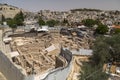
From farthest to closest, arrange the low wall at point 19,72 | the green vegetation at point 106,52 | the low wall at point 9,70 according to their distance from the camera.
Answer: the green vegetation at point 106,52 → the low wall at point 9,70 → the low wall at point 19,72

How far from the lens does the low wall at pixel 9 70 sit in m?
14.8

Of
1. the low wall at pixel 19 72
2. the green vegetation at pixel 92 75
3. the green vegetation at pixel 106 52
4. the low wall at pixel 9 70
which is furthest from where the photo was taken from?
the green vegetation at pixel 106 52

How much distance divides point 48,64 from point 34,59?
6.97 feet

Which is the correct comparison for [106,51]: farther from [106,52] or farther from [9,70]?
[9,70]

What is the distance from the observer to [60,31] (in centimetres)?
4372

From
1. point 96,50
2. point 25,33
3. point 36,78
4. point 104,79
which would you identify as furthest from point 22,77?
point 25,33

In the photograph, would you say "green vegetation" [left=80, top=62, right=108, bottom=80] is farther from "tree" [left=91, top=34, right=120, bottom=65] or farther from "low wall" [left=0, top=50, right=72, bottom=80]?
"tree" [left=91, top=34, right=120, bottom=65]

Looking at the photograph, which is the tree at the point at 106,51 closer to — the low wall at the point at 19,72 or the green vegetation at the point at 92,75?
the low wall at the point at 19,72

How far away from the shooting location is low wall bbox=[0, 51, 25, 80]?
48.5ft

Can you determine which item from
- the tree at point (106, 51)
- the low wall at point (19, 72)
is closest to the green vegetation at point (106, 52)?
the tree at point (106, 51)

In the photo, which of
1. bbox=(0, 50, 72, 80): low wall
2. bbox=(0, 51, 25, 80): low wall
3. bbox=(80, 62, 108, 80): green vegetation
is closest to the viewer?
bbox=(80, 62, 108, 80): green vegetation

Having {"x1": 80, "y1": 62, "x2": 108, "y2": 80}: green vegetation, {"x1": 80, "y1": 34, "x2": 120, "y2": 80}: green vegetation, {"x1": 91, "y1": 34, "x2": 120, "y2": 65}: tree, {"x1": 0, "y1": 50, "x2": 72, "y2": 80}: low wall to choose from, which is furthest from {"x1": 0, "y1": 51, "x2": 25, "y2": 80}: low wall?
{"x1": 91, "y1": 34, "x2": 120, "y2": 65}: tree

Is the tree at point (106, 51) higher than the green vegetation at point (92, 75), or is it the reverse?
the green vegetation at point (92, 75)

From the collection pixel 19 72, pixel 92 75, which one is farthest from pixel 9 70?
pixel 92 75
